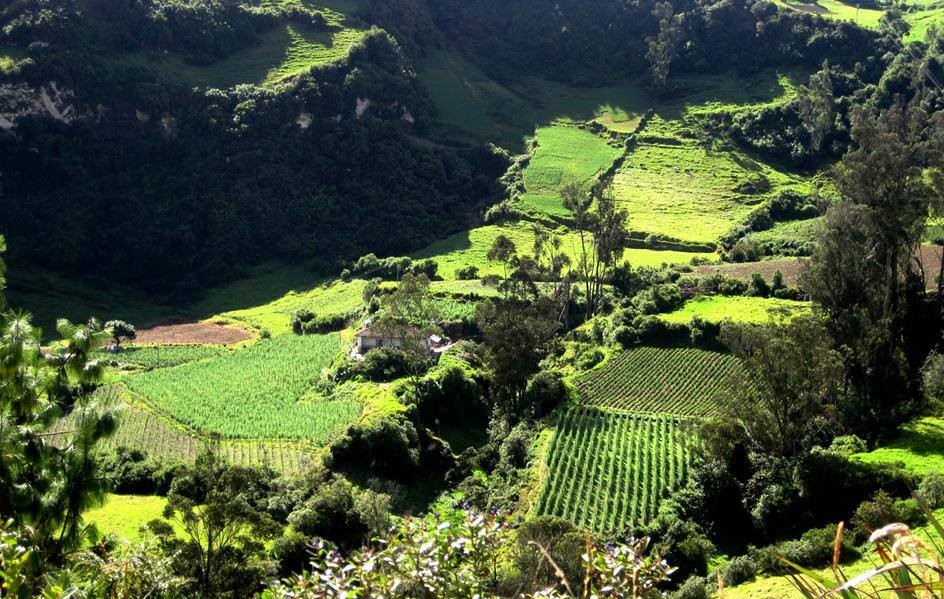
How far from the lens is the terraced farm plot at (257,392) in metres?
51.0

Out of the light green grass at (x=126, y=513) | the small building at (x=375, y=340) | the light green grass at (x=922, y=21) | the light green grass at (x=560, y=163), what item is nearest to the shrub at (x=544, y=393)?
the small building at (x=375, y=340)

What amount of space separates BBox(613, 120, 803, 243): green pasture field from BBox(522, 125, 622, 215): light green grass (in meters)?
3.37

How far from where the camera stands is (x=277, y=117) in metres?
109

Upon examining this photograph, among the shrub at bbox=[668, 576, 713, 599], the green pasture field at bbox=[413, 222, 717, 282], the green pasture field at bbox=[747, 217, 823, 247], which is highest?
the shrub at bbox=[668, 576, 713, 599]

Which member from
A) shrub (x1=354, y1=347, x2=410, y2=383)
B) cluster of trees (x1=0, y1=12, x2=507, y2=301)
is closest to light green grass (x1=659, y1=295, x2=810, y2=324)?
shrub (x1=354, y1=347, x2=410, y2=383)

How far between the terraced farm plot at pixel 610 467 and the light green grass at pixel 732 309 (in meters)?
12.8

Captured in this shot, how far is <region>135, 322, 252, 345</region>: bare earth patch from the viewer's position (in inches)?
3046

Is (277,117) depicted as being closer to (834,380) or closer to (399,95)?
(399,95)

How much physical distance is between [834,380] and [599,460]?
11.3m

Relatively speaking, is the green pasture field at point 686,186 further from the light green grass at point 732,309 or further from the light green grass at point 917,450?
the light green grass at point 917,450

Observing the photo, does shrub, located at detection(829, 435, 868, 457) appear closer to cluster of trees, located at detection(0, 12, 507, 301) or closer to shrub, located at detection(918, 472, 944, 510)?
shrub, located at detection(918, 472, 944, 510)

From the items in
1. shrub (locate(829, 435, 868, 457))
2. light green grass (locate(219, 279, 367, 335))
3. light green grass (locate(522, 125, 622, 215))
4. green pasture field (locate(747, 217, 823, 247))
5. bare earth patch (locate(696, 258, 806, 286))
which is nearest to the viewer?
shrub (locate(829, 435, 868, 457))

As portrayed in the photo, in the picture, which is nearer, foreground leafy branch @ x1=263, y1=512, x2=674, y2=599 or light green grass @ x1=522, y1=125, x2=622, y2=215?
foreground leafy branch @ x1=263, y1=512, x2=674, y2=599

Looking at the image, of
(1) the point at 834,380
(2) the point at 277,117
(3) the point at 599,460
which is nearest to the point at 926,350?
(1) the point at 834,380
